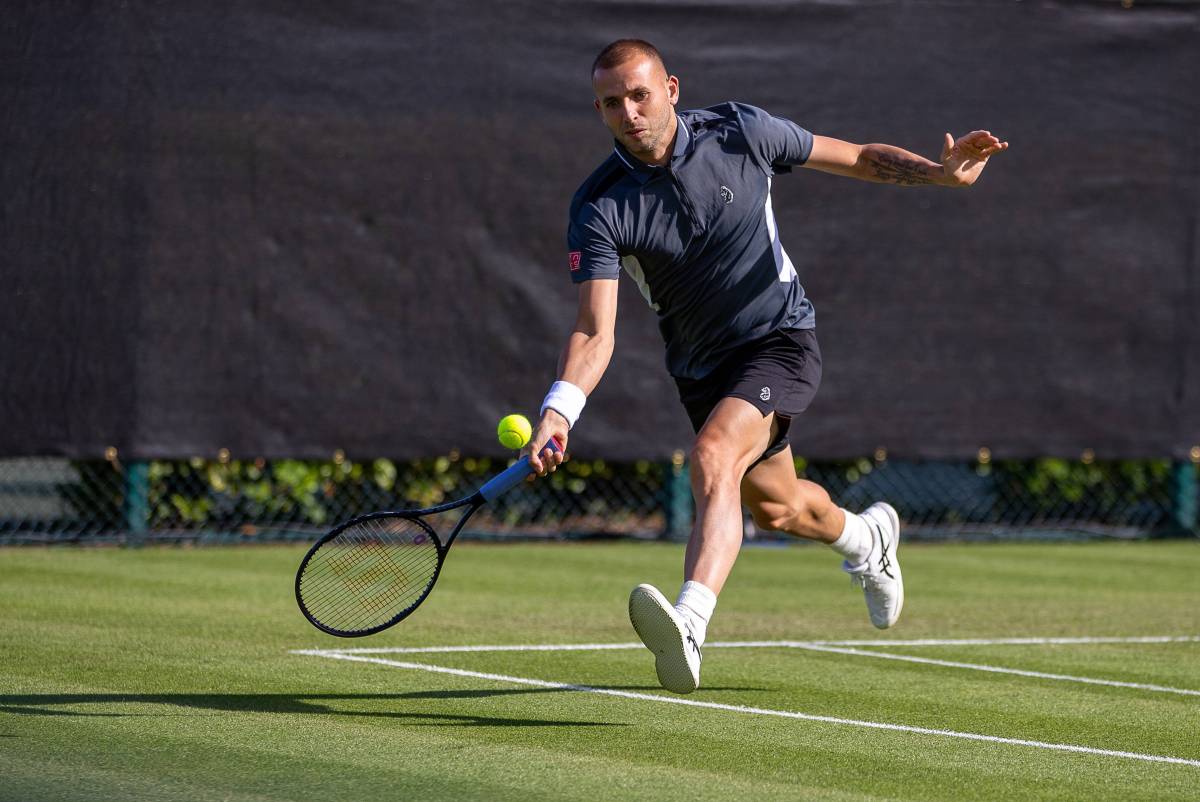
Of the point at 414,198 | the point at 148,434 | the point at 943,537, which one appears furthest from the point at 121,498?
the point at 943,537

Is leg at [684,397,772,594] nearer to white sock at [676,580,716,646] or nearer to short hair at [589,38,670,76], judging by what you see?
white sock at [676,580,716,646]

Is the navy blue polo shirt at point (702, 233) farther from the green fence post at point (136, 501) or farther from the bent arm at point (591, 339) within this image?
the green fence post at point (136, 501)

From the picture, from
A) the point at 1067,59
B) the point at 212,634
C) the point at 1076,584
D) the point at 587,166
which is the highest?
Answer: the point at 1067,59

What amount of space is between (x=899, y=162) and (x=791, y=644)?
6.39 feet

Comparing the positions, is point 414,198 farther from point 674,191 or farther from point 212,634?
point 674,191

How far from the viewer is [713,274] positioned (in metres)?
5.44

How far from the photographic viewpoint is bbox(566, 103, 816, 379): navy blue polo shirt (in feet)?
17.3

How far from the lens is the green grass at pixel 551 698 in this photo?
164 inches

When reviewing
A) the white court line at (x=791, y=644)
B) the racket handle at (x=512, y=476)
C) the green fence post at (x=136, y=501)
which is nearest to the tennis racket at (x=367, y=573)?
the racket handle at (x=512, y=476)

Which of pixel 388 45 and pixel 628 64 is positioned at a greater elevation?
pixel 628 64

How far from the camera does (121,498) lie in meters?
9.83

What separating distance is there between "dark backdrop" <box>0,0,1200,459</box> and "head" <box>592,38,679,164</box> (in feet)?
16.2

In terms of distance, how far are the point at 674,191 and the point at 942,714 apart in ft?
5.41

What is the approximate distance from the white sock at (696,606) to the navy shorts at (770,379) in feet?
2.23
